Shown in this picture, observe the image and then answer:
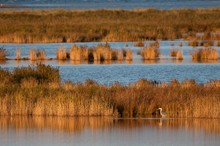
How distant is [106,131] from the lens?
18297 mm

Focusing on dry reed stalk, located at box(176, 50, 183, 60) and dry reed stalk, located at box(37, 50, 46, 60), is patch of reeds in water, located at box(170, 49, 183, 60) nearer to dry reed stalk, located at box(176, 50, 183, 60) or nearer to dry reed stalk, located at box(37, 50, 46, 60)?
dry reed stalk, located at box(176, 50, 183, 60)

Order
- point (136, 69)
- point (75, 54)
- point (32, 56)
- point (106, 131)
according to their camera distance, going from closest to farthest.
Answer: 1. point (106, 131)
2. point (136, 69)
3. point (32, 56)
4. point (75, 54)

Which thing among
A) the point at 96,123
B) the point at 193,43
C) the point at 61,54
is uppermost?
the point at 193,43

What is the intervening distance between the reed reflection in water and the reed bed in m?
18.1

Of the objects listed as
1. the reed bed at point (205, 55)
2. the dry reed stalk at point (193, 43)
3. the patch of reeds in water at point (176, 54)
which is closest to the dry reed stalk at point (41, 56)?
the patch of reeds in water at point (176, 54)

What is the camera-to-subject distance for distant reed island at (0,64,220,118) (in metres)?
19.5

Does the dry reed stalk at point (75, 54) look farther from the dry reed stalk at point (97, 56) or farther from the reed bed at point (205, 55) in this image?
the reed bed at point (205, 55)

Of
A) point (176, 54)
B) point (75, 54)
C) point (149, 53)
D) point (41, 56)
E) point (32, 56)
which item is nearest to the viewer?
point (32, 56)

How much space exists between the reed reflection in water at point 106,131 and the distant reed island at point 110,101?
0.94ft

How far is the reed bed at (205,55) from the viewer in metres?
37.3

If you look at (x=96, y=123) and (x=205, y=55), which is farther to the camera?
(x=205, y=55)

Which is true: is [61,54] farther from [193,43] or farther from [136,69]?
[193,43]

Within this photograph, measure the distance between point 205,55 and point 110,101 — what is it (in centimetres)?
1842

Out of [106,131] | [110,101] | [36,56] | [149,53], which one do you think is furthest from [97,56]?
[106,131]
